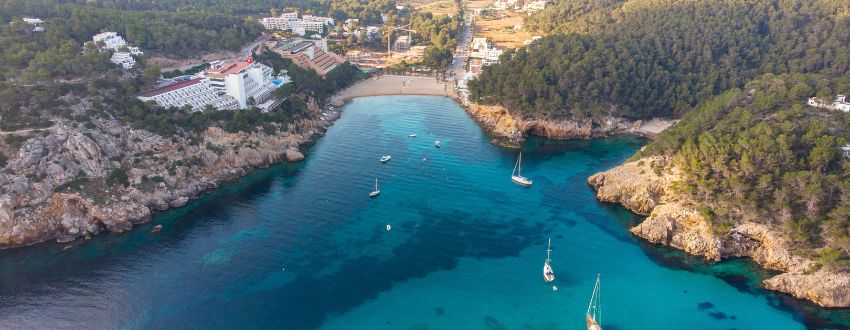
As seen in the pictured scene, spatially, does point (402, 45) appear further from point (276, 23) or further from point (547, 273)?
point (547, 273)

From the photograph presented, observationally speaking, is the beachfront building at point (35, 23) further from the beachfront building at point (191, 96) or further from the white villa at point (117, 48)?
the beachfront building at point (191, 96)

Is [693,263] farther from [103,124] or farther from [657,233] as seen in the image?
[103,124]

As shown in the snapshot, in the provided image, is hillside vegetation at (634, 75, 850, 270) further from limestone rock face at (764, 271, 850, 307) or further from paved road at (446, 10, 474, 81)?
paved road at (446, 10, 474, 81)

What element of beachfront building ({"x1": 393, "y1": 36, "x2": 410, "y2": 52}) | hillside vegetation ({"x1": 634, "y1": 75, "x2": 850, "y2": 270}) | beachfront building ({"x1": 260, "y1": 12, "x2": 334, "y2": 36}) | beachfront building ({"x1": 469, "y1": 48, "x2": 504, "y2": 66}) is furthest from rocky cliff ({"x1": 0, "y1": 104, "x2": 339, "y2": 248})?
beachfront building ({"x1": 393, "y1": 36, "x2": 410, "y2": 52})

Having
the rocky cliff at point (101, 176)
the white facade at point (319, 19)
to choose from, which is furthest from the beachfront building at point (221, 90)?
the white facade at point (319, 19)

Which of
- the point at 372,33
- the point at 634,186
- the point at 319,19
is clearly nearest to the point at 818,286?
the point at 634,186
